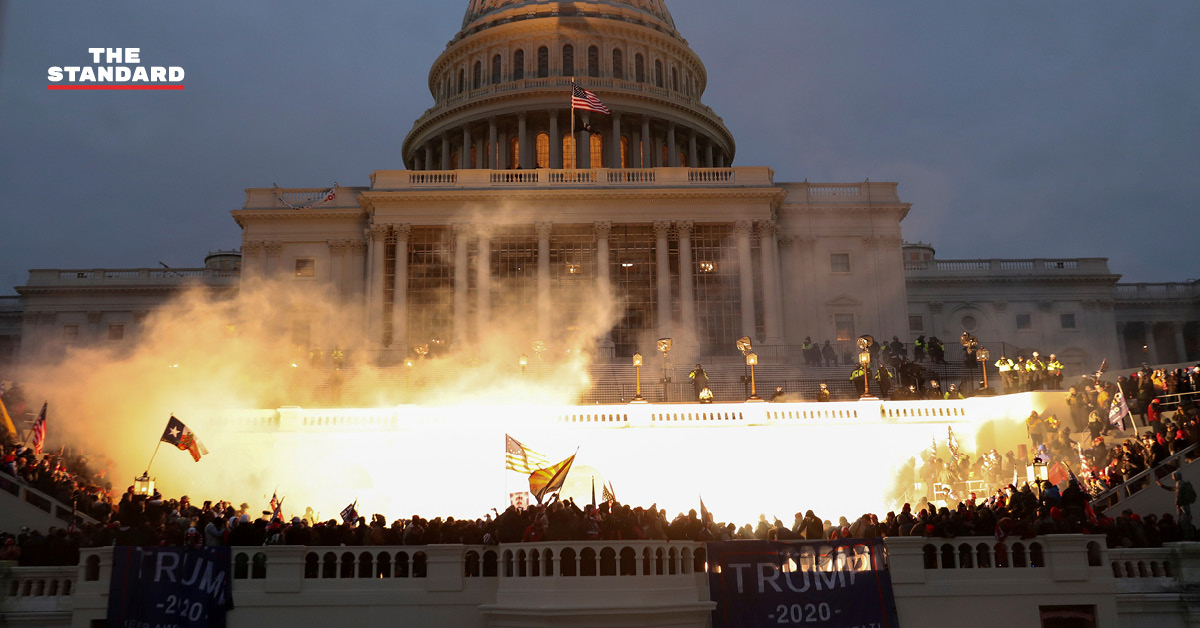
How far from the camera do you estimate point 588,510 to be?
17.5 metres

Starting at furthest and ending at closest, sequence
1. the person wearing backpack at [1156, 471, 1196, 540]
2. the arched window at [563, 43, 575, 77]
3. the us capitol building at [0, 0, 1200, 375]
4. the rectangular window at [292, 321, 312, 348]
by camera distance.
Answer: the arched window at [563, 43, 575, 77] < the rectangular window at [292, 321, 312, 348] < the us capitol building at [0, 0, 1200, 375] < the person wearing backpack at [1156, 471, 1196, 540]

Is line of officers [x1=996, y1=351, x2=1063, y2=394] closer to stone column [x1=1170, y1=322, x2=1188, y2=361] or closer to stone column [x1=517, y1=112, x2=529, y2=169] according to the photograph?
stone column [x1=517, y1=112, x2=529, y2=169]

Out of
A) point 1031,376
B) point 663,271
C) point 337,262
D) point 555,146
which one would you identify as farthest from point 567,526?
point 555,146

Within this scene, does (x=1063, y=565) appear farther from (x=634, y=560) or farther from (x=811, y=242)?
(x=811, y=242)

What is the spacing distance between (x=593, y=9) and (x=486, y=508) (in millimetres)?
51481

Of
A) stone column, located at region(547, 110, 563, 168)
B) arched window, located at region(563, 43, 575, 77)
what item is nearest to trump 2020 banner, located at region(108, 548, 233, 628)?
stone column, located at region(547, 110, 563, 168)

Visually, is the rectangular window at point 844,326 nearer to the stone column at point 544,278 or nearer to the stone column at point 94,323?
the stone column at point 544,278

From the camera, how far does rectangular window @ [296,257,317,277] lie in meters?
51.7

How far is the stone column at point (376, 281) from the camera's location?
48750 mm

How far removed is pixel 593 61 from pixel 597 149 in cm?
735

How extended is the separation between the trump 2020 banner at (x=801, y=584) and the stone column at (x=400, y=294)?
31658 mm

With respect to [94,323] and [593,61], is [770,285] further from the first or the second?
[94,323]

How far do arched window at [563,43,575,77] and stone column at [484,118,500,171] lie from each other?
6.36m

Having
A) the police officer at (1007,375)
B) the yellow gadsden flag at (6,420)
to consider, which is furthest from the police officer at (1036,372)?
the yellow gadsden flag at (6,420)
